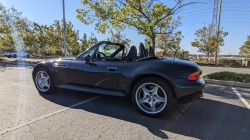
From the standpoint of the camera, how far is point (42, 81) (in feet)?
13.0

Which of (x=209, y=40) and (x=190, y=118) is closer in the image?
(x=190, y=118)

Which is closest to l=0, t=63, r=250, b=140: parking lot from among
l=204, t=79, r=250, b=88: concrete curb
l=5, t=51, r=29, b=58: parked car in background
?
l=204, t=79, r=250, b=88: concrete curb

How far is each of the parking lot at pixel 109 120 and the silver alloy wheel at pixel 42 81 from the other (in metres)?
0.46

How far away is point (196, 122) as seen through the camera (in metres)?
2.48

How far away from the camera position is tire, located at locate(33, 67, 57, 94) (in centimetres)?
377

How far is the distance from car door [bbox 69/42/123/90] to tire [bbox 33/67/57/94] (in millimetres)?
784

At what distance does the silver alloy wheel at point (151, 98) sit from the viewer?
2645 millimetres

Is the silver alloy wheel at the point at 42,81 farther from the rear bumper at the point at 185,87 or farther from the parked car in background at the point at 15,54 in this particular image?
the parked car in background at the point at 15,54

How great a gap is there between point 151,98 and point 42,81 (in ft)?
10.2

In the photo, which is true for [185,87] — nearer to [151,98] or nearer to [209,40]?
[151,98]

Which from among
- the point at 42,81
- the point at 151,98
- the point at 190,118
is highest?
the point at 42,81

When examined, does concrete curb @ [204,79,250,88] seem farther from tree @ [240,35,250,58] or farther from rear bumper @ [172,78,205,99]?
tree @ [240,35,250,58]

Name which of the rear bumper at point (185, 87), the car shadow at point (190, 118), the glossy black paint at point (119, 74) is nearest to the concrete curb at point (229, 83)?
the car shadow at point (190, 118)

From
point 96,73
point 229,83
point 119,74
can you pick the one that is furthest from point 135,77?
point 229,83
